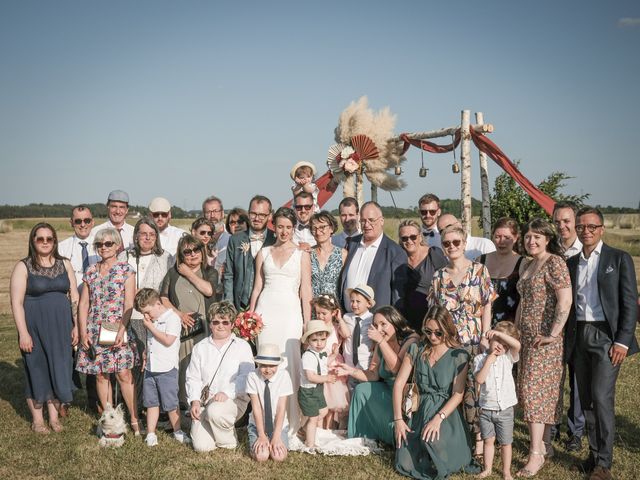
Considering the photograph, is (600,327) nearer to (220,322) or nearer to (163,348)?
(220,322)

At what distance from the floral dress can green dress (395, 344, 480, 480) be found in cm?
264

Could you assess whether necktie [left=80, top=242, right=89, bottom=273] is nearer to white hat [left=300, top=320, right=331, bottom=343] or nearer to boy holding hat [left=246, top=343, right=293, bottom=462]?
boy holding hat [left=246, top=343, right=293, bottom=462]

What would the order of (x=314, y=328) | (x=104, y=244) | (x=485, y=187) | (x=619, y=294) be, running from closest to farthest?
(x=619, y=294)
(x=314, y=328)
(x=104, y=244)
(x=485, y=187)

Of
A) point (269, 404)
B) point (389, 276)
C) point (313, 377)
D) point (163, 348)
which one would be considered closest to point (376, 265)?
point (389, 276)

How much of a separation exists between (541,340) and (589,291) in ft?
1.72

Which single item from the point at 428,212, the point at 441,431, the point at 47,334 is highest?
the point at 428,212

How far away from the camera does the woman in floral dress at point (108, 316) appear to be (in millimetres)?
5301

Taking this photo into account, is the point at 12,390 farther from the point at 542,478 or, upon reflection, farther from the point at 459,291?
the point at 542,478

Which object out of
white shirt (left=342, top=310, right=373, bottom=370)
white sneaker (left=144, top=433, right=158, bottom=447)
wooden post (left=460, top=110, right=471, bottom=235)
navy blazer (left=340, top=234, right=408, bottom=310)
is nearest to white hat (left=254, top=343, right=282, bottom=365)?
white shirt (left=342, top=310, right=373, bottom=370)

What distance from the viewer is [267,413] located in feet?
16.3

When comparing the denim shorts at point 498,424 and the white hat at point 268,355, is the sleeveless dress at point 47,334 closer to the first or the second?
the white hat at point 268,355

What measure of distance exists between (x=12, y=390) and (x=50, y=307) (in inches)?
92.0

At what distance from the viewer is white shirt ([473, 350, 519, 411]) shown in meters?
4.35

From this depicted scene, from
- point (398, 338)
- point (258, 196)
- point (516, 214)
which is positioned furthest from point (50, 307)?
point (516, 214)
